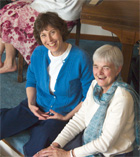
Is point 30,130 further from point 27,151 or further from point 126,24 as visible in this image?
point 126,24

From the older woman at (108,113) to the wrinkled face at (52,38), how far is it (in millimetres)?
366

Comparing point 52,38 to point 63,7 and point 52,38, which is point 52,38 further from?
point 63,7

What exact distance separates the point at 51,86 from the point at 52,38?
11.8 inches

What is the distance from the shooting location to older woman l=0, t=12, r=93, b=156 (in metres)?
1.29

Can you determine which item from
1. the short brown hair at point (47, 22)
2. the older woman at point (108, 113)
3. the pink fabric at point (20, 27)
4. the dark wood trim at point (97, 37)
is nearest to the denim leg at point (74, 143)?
the older woman at point (108, 113)

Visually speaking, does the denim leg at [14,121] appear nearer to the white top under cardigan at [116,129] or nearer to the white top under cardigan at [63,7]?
the white top under cardigan at [116,129]

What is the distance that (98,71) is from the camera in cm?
100

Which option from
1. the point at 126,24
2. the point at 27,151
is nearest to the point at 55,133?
the point at 27,151

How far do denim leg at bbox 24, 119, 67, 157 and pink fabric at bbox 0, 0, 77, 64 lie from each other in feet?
2.96

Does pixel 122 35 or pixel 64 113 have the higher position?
pixel 122 35

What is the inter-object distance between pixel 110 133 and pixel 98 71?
0.28m

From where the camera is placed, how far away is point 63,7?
1897 millimetres

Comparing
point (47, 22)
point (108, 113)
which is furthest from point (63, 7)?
point (108, 113)

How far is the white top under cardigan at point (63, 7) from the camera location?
1.88 meters
